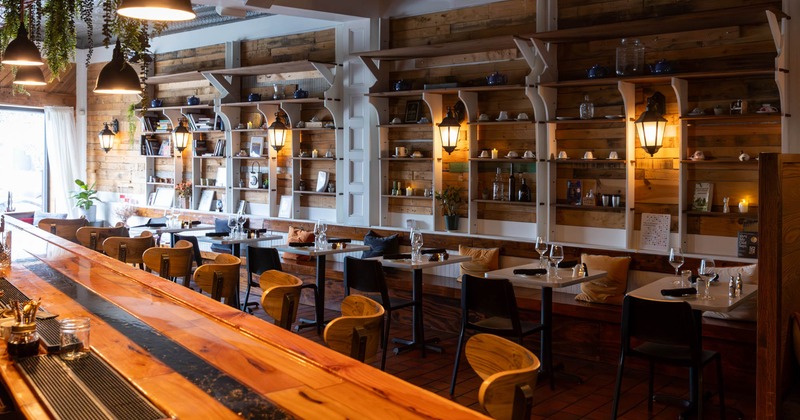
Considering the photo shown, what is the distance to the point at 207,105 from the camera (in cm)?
1073

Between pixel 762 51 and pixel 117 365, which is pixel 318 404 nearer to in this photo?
pixel 117 365

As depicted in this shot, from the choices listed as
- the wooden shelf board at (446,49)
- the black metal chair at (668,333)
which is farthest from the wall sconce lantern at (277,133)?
the black metal chair at (668,333)

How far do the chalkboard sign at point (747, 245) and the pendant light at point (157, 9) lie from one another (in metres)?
4.81

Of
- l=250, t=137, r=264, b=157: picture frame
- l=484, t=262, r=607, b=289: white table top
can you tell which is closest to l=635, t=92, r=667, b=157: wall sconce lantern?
l=484, t=262, r=607, b=289: white table top

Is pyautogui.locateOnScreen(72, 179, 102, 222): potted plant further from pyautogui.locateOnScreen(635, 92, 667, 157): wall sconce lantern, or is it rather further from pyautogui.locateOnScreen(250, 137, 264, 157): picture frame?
pyautogui.locateOnScreen(635, 92, 667, 157): wall sconce lantern

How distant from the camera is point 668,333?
180 inches

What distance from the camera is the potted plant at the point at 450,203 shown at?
805 centimetres

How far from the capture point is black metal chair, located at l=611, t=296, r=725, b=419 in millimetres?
4520

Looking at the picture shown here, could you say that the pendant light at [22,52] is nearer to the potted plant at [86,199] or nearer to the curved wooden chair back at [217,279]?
the curved wooden chair back at [217,279]

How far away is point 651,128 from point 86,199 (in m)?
10.1

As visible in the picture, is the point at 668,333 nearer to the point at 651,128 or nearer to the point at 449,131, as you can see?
the point at 651,128

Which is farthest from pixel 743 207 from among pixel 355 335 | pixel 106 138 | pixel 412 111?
pixel 106 138

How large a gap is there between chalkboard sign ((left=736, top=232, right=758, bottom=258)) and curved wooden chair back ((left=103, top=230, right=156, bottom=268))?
16.2 ft

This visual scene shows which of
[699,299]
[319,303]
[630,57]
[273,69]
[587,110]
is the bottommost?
[319,303]
